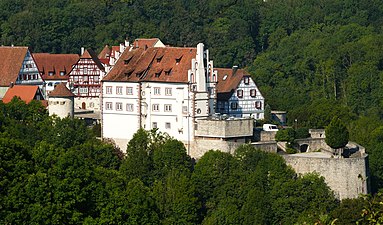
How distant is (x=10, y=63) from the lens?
89.8 metres

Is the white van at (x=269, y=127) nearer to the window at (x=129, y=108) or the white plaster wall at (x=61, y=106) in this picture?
the window at (x=129, y=108)

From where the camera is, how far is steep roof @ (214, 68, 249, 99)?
82.8m

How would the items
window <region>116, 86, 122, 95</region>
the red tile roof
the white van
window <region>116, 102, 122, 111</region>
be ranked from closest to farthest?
window <region>116, 86, 122, 95</region>, window <region>116, 102, 122, 111</region>, the white van, the red tile roof

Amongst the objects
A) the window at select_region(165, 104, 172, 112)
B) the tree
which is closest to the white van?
the tree

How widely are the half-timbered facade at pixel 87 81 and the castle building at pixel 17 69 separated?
8.54 ft

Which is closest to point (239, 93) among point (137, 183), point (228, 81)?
point (228, 81)

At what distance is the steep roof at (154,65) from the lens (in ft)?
247

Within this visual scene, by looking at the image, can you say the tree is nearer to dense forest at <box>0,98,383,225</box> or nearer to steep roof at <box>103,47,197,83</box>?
dense forest at <box>0,98,383,225</box>

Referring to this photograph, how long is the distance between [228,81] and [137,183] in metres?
17.8

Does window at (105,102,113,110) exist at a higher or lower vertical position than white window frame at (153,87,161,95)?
lower

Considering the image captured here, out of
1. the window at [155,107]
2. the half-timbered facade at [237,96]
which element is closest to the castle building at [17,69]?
the half-timbered facade at [237,96]

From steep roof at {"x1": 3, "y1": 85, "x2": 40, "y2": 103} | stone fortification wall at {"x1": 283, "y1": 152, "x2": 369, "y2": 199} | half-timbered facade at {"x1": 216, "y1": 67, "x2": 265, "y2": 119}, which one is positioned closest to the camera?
stone fortification wall at {"x1": 283, "y1": 152, "x2": 369, "y2": 199}

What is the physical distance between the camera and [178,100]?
74.8 m

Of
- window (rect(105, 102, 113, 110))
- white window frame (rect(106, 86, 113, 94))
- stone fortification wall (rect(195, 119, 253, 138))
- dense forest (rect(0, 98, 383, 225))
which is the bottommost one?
dense forest (rect(0, 98, 383, 225))
